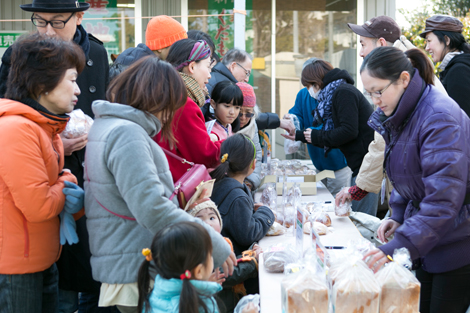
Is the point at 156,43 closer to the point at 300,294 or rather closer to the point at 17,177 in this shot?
the point at 17,177

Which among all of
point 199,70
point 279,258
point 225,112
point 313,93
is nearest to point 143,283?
point 279,258

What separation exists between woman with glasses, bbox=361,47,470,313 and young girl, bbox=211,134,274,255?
2.82 ft

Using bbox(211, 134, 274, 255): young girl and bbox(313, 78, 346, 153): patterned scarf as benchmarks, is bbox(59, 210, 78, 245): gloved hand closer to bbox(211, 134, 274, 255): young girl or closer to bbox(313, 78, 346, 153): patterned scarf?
bbox(211, 134, 274, 255): young girl

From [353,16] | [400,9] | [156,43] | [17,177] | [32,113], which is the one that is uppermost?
[400,9]

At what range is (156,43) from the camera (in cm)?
331

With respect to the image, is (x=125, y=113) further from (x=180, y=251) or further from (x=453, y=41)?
(x=453, y=41)

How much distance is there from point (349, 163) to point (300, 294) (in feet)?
8.88

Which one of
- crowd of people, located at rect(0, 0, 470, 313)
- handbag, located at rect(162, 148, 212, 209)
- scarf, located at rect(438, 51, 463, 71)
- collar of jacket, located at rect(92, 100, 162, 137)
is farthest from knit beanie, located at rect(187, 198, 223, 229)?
scarf, located at rect(438, 51, 463, 71)

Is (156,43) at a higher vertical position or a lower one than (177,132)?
higher

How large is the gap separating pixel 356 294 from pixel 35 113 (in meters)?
1.43

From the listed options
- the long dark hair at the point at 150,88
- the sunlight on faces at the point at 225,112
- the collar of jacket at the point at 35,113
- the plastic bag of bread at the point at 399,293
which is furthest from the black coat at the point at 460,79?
the collar of jacket at the point at 35,113

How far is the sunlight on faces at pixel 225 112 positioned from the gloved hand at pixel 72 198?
170cm

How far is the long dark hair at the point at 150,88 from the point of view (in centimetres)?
183

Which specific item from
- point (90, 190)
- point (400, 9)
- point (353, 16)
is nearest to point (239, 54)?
point (90, 190)
